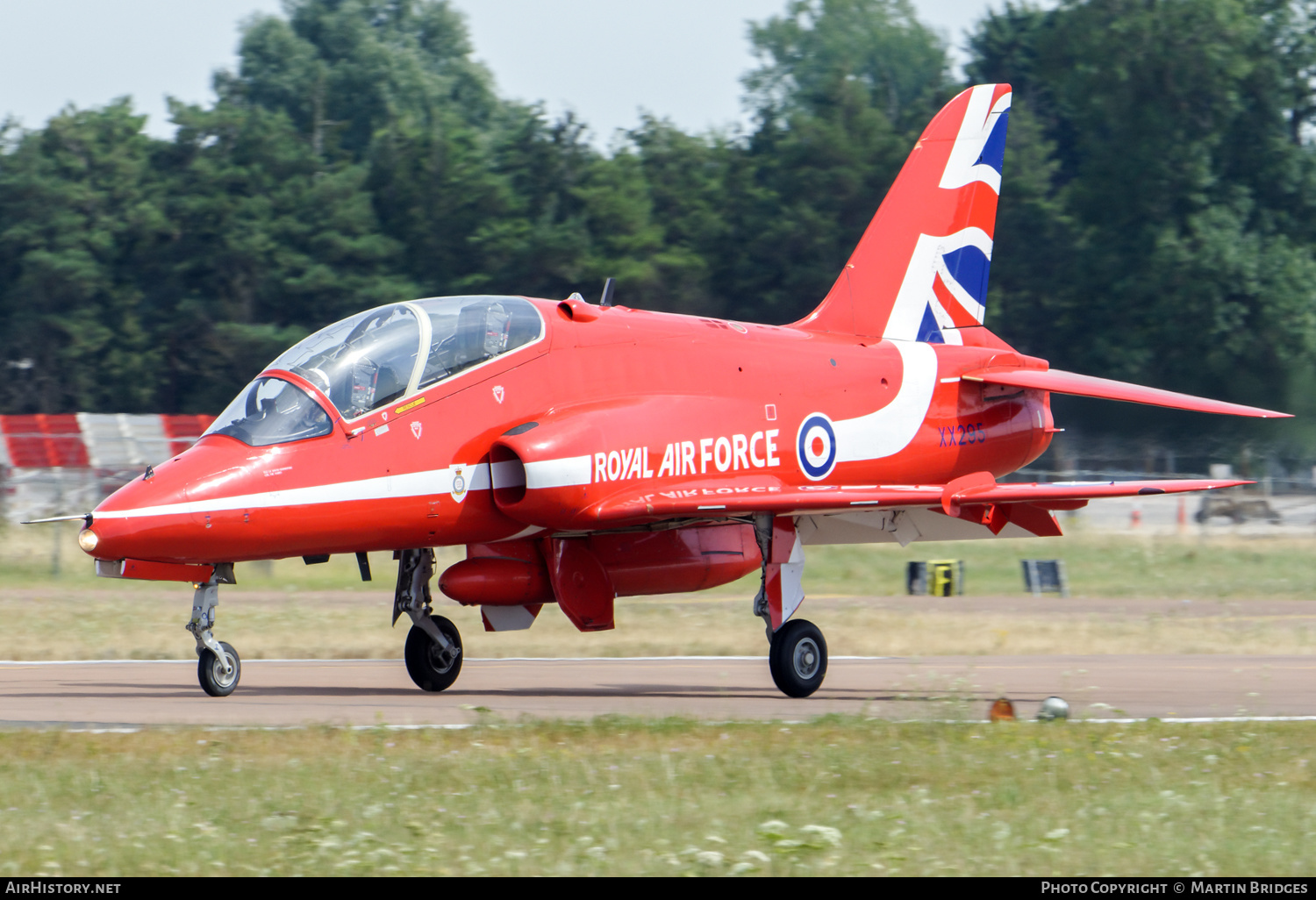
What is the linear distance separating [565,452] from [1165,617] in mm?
11978

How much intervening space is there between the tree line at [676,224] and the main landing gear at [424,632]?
36.1m

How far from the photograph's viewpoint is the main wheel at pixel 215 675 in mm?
12484

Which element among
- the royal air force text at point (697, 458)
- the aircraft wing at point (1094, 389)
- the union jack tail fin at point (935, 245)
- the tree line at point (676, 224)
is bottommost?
the royal air force text at point (697, 458)

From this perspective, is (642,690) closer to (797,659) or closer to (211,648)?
(797,659)

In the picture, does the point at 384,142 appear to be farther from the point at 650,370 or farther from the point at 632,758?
the point at 632,758

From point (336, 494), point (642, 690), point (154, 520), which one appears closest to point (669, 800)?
point (336, 494)

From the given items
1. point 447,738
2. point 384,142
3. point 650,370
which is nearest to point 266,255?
point 384,142

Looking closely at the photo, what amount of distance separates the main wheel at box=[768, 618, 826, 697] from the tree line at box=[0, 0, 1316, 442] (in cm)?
3656

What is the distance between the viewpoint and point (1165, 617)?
21625 millimetres

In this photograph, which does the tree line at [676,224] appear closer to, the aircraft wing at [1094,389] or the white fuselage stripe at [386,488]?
the aircraft wing at [1094,389]

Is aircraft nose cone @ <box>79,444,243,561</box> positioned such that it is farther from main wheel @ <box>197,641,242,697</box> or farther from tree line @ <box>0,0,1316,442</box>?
tree line @ <box>0,0,1316,442</box>

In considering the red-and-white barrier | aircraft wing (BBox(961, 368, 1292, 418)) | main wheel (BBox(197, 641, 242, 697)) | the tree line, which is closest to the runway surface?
main wheel (BBox(197, 641, 242, 697))

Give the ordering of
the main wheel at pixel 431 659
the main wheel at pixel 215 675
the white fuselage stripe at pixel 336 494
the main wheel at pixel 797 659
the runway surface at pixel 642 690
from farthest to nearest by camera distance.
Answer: the main wheel at pixel 431 659 → the main wheel at pixel 797 659 → the main wheel at pixel 215 675 → the runway surface at pixel 642 690 → the white fuselage stripe at pixel 336 494

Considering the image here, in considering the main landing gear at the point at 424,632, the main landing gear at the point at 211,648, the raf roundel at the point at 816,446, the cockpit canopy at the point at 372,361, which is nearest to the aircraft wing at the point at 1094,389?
the raf roundel at the point at 816,446
